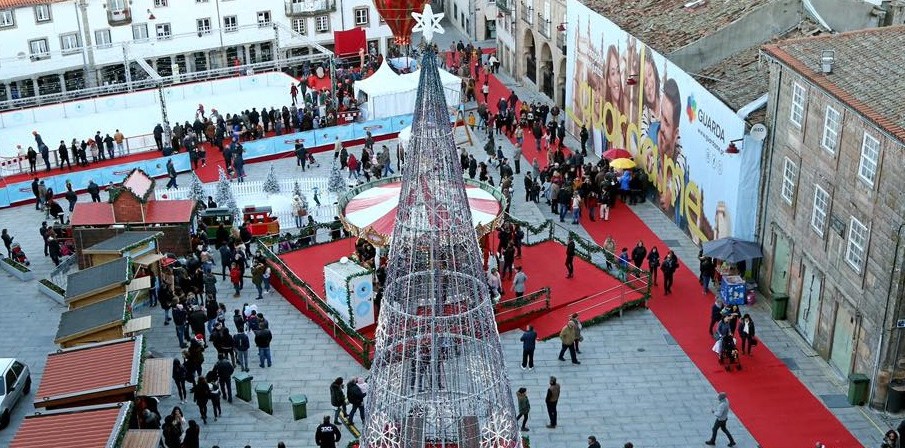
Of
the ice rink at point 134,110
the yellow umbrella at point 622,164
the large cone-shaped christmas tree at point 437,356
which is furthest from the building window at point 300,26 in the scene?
the large cone-shaped christmas tree at point 437,356

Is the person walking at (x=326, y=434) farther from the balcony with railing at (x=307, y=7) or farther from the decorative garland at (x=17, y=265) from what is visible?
the balcony with railing at (x=307, y=7)

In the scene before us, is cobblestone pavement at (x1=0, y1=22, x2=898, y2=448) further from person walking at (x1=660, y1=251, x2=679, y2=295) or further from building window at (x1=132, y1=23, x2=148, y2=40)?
building window at (x1=132, y1=23, x2=148, y2=40)

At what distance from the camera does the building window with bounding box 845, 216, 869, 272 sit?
25.8 metres

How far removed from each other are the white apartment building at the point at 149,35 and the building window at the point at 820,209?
2833 cm

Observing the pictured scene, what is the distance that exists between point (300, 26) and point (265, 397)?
113ft

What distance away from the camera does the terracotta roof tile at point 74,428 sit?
21000 millimetres

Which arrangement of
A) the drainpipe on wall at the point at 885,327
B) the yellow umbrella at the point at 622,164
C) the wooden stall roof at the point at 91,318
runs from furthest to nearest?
the yellow umbrella at the point at 622,164 → the wooden stall roof at the point at 91,318 → the drainpipe on wall at the point at 885,327

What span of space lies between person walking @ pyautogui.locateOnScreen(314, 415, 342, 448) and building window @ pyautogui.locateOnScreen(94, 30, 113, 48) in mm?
35246

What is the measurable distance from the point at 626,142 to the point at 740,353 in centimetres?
1331

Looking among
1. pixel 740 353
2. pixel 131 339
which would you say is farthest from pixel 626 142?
pixel 131 339

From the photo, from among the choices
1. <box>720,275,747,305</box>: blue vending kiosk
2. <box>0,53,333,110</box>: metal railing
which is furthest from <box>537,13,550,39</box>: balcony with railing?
<box>720,275,747,305</box>: blue vending kiosk

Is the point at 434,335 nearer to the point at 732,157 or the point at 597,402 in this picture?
the point at 597,402

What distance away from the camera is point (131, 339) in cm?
2498

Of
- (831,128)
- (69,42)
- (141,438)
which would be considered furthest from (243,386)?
(69,42)
